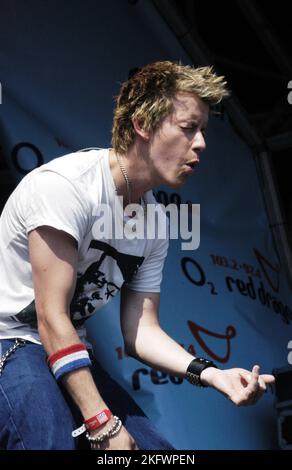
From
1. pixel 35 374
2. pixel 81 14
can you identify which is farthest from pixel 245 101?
pixel 35 374

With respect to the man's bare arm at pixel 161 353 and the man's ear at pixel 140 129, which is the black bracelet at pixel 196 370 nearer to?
the man's bare arm at pixel 161 353

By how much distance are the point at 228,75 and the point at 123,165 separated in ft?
13.2

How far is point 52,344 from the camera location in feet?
5.58

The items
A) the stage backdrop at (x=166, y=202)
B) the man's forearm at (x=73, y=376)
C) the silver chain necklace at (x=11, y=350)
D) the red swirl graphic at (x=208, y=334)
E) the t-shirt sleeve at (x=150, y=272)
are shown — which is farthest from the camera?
the red swirl graphic at (x=208, y=334)

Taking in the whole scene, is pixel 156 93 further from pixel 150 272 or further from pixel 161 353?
pixel 161 353

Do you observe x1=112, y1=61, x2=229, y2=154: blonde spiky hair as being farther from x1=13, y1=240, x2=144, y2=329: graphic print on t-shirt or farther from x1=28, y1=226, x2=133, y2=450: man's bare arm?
x1=28, y1=226, x2=133, y2=450: man's bare arm

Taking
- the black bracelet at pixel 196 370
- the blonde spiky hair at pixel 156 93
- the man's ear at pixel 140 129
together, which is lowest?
the black bracelet at pixel 196 370

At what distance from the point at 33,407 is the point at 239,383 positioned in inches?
20.6

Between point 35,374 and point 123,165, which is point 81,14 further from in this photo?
point 35,374

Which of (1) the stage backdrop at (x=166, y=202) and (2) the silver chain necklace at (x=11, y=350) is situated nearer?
(2) the silver chain necklace at (x=11, y=350)

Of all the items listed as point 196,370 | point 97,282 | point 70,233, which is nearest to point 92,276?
point 97,282

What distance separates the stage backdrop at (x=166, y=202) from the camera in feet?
10.4

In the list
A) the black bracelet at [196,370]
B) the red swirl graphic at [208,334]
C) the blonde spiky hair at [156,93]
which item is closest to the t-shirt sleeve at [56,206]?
the blonde spiky hair at [156,93]

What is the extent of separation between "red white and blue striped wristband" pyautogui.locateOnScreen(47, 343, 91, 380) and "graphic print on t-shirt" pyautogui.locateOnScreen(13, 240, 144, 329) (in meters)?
0.25
